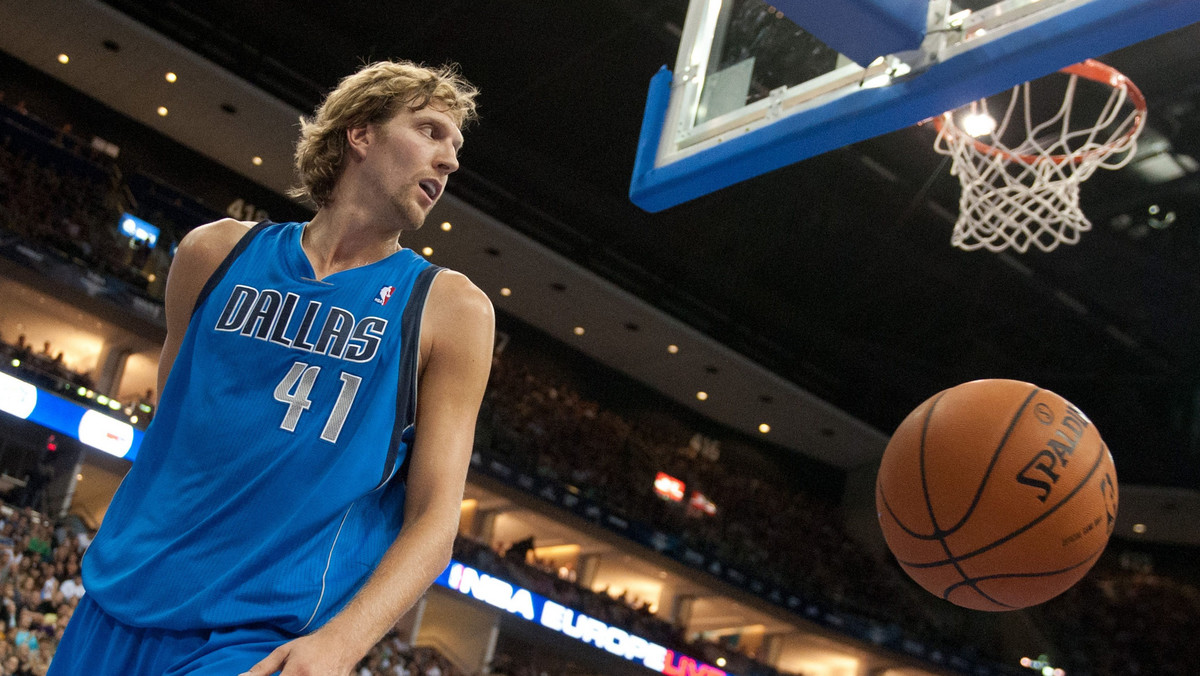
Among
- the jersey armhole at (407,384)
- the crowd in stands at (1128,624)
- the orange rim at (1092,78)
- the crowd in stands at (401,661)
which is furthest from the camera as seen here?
the crowd in stands at (1128,624)

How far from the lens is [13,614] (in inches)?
342

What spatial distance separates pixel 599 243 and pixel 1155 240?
724cm

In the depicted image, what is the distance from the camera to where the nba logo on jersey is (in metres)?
1.39

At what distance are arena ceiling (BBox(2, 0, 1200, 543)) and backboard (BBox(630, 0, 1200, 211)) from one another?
6981 millimetres

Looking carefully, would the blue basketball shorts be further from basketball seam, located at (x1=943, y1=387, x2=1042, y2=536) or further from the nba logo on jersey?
basketball seam, located at (x1=943, y1=387, x2=1042, y2=536)

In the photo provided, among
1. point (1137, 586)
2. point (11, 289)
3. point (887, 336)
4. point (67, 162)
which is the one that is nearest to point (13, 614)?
point (11, 289)

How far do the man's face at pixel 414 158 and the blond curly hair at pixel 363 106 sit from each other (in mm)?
18

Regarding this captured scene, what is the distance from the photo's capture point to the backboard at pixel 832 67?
299 cm

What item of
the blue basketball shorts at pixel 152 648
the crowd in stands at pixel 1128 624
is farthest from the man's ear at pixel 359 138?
the crowd in stands at pixel 1128 624

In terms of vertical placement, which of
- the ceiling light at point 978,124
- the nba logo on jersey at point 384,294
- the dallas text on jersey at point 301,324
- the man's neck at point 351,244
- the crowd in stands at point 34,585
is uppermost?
the ceiling light at point 978,124

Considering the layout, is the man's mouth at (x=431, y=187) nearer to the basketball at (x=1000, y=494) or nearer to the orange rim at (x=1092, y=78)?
the basketball at (x=1000, y=494)

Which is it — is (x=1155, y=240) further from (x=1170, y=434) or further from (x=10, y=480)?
(x=10, y=480)

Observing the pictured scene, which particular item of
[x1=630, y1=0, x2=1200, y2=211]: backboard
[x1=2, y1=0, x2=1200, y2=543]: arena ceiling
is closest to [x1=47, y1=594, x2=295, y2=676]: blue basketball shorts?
[x1=630, y1=0, x2=1200, y2=211]: backboard

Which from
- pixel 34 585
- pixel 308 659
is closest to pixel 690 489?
pixel 34 585
